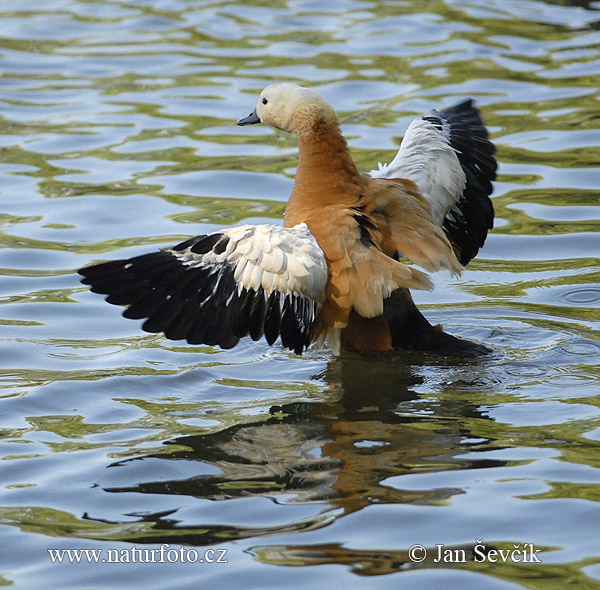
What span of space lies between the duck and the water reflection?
447 mm

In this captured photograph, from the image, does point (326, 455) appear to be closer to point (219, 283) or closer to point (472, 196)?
point (219, 283)

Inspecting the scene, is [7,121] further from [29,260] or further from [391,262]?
[391,262]

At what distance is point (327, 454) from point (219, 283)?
1.20m

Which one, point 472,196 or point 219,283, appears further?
point 472,196

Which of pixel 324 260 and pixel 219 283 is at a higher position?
pixel 324 260

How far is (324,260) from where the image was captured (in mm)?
6121

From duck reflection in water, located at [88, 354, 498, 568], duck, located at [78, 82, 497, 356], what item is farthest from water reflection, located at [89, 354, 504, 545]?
duck, located at [78, 82, 497, 356]

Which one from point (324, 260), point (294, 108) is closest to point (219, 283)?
point (324, 260)

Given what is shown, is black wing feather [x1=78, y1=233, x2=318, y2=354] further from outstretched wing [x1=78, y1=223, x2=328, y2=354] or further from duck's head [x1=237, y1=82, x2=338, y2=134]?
duck's head [x1=237, y1=82, x2=338, y2=134]

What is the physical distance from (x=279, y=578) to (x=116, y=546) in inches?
29.2

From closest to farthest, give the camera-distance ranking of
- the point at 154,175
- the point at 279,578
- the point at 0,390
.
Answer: the point at 279,578 < the point at 0,390 < the point at 154,175

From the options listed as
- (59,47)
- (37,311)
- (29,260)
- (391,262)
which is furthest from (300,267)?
(59,47)

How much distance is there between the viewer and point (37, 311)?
7.70m

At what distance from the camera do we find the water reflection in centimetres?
476
